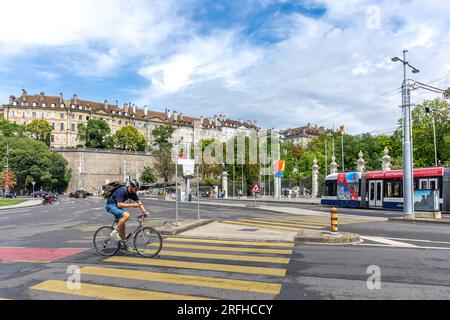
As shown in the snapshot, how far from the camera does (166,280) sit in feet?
24.7

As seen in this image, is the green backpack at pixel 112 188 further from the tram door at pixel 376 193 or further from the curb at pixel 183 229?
the tram door at pixel 376 193

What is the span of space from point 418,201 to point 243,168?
65048mm

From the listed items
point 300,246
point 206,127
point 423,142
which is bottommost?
point 300,246

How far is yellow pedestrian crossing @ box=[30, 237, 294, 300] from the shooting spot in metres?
6.69

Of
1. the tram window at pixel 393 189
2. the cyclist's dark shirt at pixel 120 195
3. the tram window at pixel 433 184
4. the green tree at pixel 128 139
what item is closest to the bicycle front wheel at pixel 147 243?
the cyclist's dark shirt at pixel 120 195

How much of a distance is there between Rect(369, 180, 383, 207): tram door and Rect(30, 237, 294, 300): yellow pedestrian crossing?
25443mm

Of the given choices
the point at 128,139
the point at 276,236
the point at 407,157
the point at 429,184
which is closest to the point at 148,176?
the point at 128,139

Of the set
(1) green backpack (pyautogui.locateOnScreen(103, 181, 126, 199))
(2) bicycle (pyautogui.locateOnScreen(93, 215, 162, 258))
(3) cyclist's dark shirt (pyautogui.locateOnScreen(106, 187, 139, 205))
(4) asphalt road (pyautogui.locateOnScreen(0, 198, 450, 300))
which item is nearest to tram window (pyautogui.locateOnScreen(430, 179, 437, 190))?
(4) asphalt road (pyautogui.locateOnScreen(0, 198, 450, 300))

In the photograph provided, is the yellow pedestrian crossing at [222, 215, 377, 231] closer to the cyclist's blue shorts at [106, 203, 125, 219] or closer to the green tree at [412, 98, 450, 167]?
the cyclist's blue shorts at [106, 203, 125, 219]

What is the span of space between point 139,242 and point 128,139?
130 m

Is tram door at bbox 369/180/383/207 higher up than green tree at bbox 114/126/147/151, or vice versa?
green tree at bbox 114/126/147/151

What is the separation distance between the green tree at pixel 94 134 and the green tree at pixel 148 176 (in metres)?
20.9
